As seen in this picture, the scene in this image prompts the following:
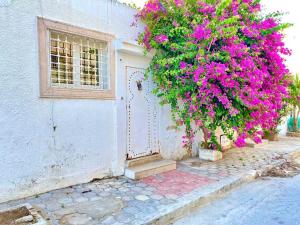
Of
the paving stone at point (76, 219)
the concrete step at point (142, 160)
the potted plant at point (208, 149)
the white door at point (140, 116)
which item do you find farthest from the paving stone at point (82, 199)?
the potted plant at point (208, 149)

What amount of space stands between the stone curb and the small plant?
6437 millimetres

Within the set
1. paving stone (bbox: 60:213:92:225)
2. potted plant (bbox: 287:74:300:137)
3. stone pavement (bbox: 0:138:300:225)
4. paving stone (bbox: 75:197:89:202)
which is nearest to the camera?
paving stone (bbox: 60:213:92:225)

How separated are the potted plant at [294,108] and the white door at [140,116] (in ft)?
25.6

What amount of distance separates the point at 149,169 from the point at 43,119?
103 inches

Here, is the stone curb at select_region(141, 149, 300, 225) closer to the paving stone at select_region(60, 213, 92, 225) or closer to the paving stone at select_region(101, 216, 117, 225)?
the paving stone at select_region(101, 216, 117, 225)

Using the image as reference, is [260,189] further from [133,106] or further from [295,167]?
[133,106]

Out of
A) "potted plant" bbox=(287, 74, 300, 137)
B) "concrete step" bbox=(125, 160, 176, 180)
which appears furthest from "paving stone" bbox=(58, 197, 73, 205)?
"potted plant" bbox=(287, 74, 300, 137)

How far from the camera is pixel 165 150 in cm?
667

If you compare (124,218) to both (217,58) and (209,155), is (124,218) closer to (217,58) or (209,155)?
(217,58)

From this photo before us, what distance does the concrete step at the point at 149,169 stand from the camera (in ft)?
17.3

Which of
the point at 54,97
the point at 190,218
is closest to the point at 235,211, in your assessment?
the point at 190,218

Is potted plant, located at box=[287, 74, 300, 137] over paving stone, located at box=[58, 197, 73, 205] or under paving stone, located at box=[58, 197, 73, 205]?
over

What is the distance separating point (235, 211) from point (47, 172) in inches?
136

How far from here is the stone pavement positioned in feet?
11.6
